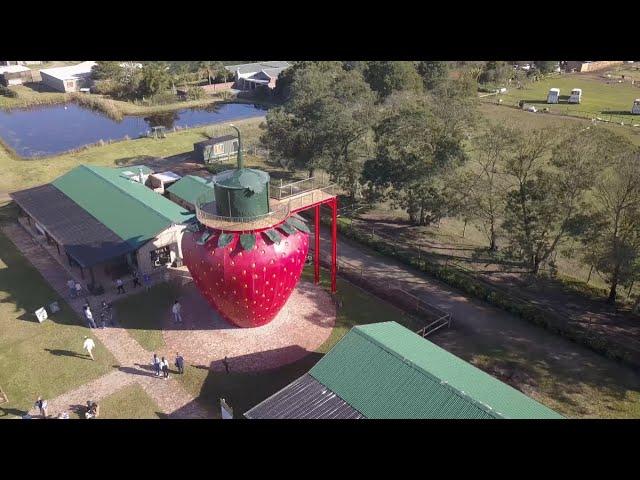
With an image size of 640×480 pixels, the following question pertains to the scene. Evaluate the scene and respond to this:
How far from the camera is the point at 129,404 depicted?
20.3 metres

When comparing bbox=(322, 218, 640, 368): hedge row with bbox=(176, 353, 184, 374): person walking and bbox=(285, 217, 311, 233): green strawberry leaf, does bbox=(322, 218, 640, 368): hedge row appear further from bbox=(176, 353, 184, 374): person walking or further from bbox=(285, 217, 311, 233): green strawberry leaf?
bbox=(176, 353, 184, 374): person walking

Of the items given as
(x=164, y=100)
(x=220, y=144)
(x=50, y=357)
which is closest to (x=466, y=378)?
(x=50, y=357)

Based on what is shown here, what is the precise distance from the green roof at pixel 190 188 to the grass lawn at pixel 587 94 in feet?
166

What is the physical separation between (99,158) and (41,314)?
1104 inches

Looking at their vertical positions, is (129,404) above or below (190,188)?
below

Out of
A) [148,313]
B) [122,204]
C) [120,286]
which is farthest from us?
[122,204]

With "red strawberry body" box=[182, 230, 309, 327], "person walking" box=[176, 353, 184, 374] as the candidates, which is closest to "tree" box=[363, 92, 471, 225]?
"red strawberry body" box=[182, 230, 309, 327]

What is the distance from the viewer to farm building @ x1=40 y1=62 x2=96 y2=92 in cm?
7494

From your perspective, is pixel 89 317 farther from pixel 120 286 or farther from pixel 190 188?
pixel 190 188

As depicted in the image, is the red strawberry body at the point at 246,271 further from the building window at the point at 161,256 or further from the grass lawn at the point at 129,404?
the building window at the point at 161,256

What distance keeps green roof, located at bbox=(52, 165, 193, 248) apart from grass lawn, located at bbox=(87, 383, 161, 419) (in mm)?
9212

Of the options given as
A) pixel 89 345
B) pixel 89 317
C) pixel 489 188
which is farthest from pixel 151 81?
pixel 89 345

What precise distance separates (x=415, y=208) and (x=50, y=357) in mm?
23656

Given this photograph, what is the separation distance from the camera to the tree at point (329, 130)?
37.5 meters
